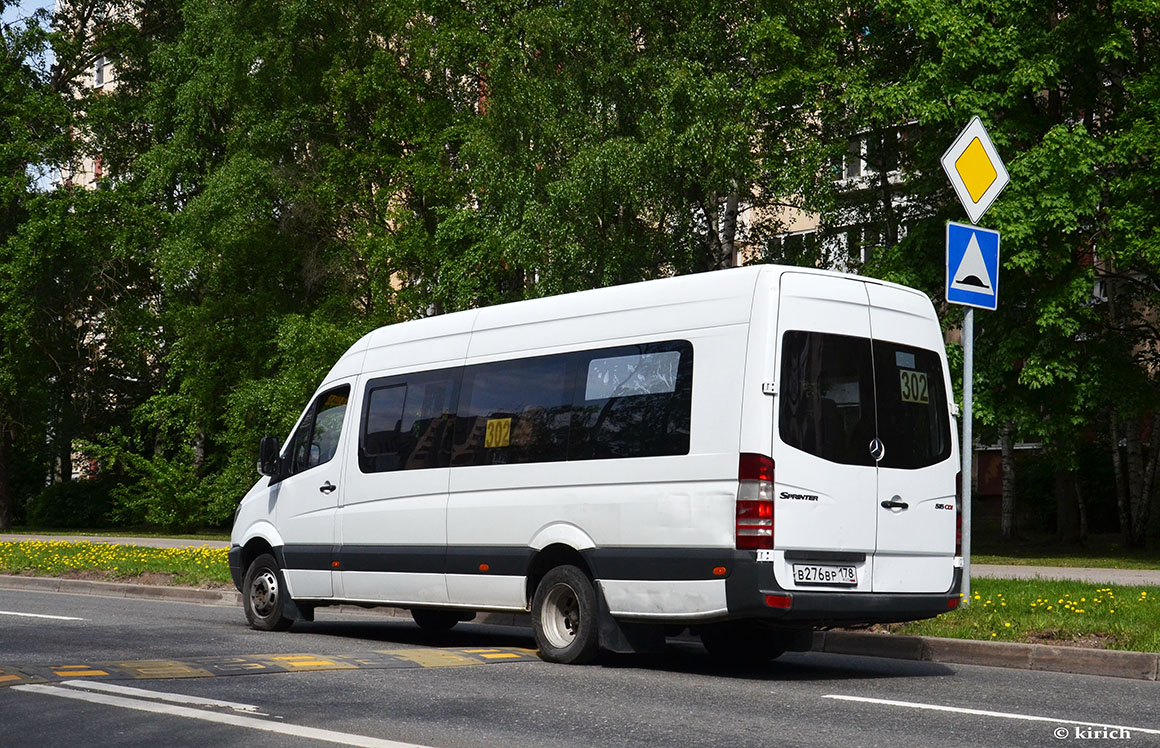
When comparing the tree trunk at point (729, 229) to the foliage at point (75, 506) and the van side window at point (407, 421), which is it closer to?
the van side window at point (407, 421)

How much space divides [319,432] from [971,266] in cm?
605

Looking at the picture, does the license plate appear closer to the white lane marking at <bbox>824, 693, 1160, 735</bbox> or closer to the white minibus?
the white minibus

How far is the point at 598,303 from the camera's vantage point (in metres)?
10.5

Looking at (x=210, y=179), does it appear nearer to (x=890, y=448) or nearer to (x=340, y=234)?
(x=340, y=234)

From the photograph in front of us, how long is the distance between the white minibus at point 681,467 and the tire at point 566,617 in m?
0.02

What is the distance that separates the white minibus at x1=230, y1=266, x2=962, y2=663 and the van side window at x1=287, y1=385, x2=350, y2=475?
3.14ft

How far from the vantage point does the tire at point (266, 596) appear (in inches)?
504

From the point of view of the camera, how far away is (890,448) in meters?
9.70

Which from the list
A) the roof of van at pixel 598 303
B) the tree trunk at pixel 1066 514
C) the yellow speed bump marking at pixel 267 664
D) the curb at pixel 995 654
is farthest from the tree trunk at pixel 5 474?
the curb at pixel 995 654

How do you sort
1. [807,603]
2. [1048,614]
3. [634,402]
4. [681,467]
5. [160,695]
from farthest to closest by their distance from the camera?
1. [1048,614]
2. [634,402]
3. [681,467]
4. [807,603]
5. [160,695]

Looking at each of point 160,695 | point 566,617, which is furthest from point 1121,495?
point 160,695

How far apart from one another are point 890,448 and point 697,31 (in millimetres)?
20583

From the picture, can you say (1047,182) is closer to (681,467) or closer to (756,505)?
(681,467)

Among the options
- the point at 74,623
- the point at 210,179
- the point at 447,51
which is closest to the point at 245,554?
the point at 74,623
